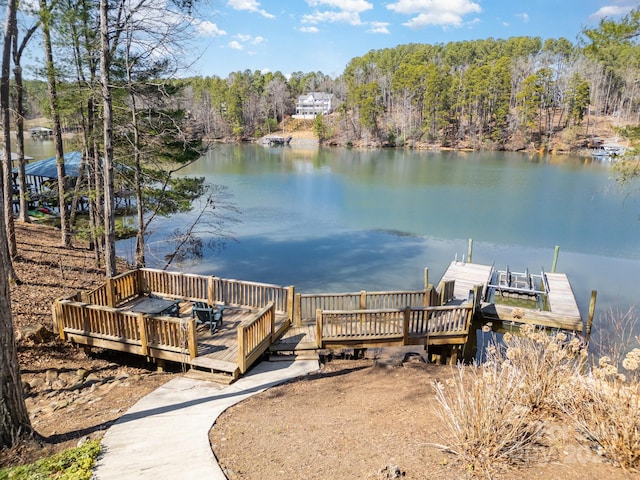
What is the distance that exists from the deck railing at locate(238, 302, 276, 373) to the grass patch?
264 centimetres

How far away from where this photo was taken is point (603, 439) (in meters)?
3.63

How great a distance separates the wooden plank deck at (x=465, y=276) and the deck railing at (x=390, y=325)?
3.35m

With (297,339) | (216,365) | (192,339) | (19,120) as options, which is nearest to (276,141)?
(19,120)

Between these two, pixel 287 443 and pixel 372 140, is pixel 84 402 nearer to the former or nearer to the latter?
pixel 287 443

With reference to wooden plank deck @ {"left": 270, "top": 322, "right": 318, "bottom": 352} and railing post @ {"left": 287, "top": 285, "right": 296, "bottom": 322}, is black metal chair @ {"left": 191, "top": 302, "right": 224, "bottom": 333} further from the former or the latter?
railing post @ {"left": 287, "top": 285, "right": 296, "bottom": 322}

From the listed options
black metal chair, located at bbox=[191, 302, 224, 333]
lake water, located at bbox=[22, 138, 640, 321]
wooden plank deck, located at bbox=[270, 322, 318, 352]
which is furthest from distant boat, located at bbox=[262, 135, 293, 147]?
black metal chair, located at bbox=[191, 302, 224, 333]

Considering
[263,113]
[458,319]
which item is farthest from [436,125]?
[458,319]

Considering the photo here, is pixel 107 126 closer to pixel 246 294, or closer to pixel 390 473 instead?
pixel 246 294

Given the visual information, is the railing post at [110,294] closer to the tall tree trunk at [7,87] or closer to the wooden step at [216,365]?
the wooden step at [216,365]

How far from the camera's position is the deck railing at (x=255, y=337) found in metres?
6.81

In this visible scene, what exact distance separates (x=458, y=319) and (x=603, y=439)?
5316 millimetres

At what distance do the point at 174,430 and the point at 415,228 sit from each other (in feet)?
58.8

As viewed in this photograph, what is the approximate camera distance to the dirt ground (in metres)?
3.65

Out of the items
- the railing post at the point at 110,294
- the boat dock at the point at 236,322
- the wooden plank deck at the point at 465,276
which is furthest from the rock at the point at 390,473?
the wooden plank deck at the point at 465,276
